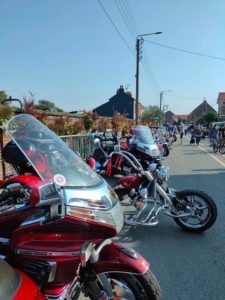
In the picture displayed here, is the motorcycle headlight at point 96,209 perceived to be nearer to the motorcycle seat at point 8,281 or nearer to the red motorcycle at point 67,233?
the red motorcycle at point 67,233

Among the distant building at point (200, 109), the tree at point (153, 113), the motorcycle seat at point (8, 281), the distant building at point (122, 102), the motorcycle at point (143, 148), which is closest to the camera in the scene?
the motorcycle seat at point (8, 281)

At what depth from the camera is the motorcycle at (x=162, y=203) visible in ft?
15.1

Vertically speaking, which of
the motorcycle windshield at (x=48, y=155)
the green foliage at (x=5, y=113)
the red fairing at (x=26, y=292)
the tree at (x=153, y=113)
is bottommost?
the red fairing at (x=26, y=292)

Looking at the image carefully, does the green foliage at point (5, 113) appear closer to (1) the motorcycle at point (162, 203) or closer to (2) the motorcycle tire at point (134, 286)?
(1) the motorcycle at point (162, 203)

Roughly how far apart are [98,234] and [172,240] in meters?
2.56

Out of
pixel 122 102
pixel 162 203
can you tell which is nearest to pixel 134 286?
pixel 162 203

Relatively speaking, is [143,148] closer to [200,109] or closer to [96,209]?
[96,209]

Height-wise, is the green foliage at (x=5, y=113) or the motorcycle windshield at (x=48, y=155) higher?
the green foliage at (x=5, y=113)

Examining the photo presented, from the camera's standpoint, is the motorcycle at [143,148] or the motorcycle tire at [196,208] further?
the motorcycle at [143,148]

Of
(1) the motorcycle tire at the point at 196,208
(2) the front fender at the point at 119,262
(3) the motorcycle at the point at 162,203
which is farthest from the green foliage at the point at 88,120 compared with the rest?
(2) the front fender at the point at 119,262

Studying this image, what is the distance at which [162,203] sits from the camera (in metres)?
4.72

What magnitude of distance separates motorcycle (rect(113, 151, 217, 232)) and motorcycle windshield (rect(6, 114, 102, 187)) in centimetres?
199

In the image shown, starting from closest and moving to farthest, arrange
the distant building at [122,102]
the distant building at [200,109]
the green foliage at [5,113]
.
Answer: the green foliage at [5,113] < the distant building at [122,102] < the distant building at [200,109]

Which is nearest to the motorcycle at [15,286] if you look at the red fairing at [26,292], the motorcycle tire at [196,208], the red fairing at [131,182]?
the red fairing at [26,292]
